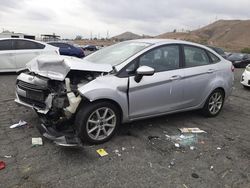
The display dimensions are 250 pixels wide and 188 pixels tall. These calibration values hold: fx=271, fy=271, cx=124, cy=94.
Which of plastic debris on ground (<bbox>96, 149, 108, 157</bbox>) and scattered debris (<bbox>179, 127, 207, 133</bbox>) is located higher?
scattered debris (<bbox>179, 127, 207, 133</bbox>)

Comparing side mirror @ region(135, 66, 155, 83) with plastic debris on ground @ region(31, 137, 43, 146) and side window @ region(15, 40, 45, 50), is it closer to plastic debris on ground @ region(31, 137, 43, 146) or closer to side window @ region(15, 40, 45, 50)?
plastic debris on ground @ region(31, 137, 43, 146)

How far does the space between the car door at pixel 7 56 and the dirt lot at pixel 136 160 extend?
5.47 meters

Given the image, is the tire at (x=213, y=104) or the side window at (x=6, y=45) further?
the side window at (x=6, y=45)

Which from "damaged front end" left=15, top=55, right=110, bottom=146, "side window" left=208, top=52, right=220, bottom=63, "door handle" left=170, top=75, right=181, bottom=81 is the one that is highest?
"side window" left=208, top=52, right=220, bottom=63

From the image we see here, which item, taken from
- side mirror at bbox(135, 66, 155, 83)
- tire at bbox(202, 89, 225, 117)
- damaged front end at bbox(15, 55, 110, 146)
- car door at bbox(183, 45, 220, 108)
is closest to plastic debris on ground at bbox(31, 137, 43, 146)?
damaged front end at bbox(15, 55, 110, 146)

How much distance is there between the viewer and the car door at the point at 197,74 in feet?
16.5

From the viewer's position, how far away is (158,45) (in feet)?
15.5

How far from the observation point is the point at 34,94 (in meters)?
4.20

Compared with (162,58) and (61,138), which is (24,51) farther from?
(61,138)

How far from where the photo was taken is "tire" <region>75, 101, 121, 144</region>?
382cm

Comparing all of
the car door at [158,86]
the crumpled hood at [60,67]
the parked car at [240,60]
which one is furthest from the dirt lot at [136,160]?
the parked car at [240,60]

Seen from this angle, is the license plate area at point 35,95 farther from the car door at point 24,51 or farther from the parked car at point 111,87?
the car door at point 24,51

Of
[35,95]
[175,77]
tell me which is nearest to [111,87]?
[35,95]

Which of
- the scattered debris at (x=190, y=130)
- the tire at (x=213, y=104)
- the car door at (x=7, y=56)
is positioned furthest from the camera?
the car door at (x=7, y=56)
